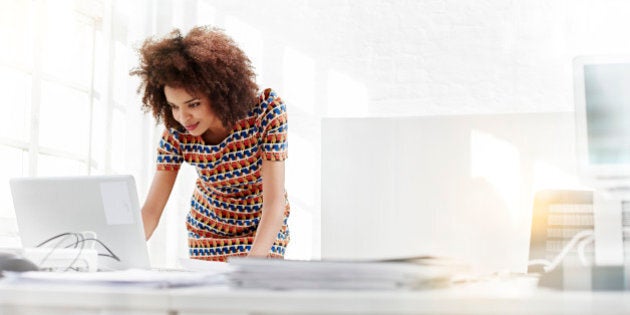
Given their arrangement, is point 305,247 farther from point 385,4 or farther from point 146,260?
point 146,260

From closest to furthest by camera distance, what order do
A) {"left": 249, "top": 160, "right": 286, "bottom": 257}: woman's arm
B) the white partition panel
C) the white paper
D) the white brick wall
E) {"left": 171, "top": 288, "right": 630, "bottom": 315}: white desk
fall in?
1. {"left": 171, "top": 288, "right": 630, "bottom": 315}: white desk
2. the white paper
3. {"left": 249, "top": 160, "right": 286, "bottom": 257}: woman's arm
4. the white partition panel
5. the white brick wall

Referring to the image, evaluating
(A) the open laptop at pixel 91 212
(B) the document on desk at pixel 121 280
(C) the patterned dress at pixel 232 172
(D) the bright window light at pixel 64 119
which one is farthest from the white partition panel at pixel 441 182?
(B) the document on desk at pixel 121 280

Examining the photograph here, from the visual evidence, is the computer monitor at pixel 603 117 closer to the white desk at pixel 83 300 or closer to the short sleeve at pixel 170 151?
the white desk at pixel 83 300

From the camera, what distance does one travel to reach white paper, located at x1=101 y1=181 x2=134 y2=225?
1.54 meters

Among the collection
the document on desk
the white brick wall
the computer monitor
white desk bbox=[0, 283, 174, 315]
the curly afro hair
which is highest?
the white brick wall

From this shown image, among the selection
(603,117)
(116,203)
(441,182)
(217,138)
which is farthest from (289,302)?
(441,182)

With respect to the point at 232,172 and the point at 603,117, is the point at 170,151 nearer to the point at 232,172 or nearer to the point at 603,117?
the point at 232,172

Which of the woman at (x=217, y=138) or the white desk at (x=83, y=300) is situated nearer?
the white desk at (x=83, y=300)

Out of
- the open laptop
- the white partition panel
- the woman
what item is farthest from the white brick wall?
the open laptop

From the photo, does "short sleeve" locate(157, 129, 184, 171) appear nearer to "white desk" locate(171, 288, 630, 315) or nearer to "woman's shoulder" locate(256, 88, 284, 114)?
"woman's shoulder" locate(256, 88, 284, 114)

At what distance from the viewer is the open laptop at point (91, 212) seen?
155 centimetres

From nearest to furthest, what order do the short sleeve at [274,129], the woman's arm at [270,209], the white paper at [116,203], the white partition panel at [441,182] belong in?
the white paper at [116,203] → the woman's arm at [270,209] → the short sleeve at [274,129] → the white partition panel at [441,182]

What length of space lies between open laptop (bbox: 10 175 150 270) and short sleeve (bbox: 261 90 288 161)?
58 centimetres

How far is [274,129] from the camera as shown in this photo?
2.09 m
